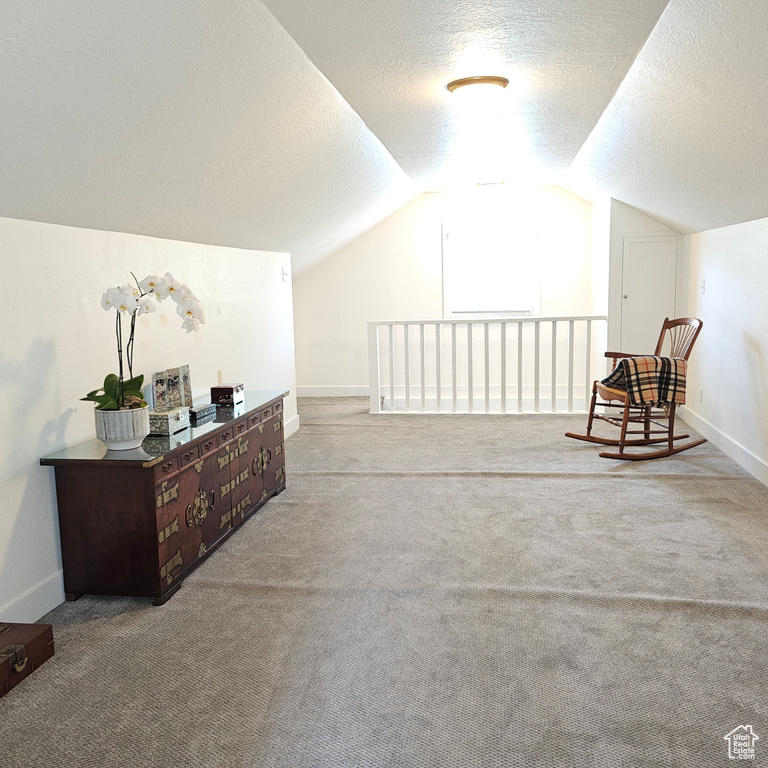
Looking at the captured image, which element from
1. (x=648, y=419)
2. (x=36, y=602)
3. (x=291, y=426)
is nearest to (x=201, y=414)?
(x=36, y=602)

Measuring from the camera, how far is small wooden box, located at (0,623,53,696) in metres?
2.02

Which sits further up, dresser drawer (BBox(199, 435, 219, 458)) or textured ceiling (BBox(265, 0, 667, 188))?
textured ceiling (BBox(265, 0, 667, 188))

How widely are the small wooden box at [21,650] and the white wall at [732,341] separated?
3655mm

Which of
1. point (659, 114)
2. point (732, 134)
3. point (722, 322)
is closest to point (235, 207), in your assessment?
point (659, 114)

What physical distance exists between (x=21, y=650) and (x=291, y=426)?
11.5 feet

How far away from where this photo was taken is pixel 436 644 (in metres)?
2.25

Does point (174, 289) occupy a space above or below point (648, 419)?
above

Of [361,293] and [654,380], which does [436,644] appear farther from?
[361,293]

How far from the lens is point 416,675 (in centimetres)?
208

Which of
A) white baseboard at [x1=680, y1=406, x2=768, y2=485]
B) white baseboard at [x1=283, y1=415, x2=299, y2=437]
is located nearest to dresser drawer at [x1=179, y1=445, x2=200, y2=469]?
white baseboard at [x1=283, y1=415, x2=299, y2=437]

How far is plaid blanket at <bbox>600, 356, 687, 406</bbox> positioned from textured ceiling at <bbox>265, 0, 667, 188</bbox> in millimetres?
1612

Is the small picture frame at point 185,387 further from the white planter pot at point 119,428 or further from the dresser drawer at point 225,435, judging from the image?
the white planter pot at point 119,428

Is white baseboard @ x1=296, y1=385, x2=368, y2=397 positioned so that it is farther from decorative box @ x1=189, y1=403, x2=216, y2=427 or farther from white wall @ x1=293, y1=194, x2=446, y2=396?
decorative box @ x1=189, y1=403, x2=216, y2=427

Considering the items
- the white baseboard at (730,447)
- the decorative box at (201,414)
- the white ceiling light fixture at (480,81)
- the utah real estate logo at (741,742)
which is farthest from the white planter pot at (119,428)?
the white baseboard at (730,447)
